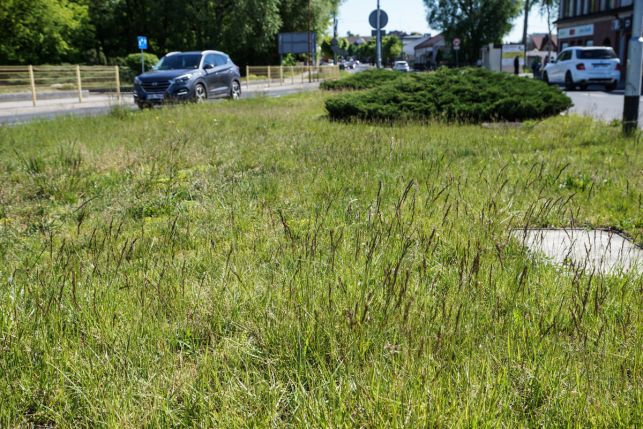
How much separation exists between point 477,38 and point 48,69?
194 feet

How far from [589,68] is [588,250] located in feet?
90.6

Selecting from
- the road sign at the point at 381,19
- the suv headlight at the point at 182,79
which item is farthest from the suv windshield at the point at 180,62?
the road sign at the point at 381,19

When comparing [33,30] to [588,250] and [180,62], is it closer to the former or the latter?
[180,62]

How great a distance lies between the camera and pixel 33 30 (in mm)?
42625

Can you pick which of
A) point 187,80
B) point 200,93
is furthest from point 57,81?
point 187,80

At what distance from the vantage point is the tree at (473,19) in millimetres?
72938

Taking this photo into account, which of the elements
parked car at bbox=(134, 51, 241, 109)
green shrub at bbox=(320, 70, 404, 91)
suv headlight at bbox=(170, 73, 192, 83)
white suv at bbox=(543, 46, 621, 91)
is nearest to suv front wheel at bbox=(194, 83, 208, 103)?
parked car at bbox=(134, 51, 241, 109)

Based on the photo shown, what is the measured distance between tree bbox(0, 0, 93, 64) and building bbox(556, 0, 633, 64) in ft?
130

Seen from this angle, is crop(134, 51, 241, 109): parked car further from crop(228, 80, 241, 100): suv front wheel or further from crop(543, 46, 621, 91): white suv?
crop(543, 46, 621, 91): white suv

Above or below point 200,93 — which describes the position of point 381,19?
above

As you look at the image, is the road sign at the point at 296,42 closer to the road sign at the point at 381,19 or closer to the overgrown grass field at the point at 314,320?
the road sign at the point at 381,19

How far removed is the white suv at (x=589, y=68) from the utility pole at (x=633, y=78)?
67.1 ft

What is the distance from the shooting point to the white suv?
89.4ft

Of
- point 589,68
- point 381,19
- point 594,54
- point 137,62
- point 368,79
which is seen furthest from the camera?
point 137,62
